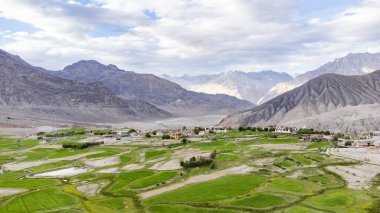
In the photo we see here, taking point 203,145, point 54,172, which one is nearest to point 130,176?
point 54,172

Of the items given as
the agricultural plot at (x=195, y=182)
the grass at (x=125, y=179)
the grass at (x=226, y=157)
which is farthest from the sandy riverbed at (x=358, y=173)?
the grass at (x=125, y=179)

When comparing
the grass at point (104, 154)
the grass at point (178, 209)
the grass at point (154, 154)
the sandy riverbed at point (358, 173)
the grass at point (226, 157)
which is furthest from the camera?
the grass at point (104, 154)

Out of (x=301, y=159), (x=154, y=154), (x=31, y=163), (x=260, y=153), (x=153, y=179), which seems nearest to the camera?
(x=153, y=179)

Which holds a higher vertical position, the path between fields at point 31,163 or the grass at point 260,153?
the grass at point 260,153

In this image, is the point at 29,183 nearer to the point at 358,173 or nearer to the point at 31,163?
the point at 31,163

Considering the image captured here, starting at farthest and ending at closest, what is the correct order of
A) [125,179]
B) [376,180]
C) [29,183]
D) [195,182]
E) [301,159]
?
[301,159] < [29,183] < [125,179] < [195,182] < [376,180]

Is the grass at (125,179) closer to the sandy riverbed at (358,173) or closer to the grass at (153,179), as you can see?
the grass at (153,179)

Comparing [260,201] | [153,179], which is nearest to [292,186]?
[260,201]
